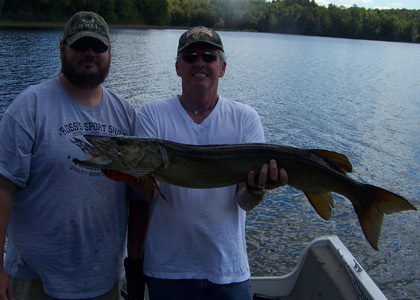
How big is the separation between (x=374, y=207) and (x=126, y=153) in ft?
6.02

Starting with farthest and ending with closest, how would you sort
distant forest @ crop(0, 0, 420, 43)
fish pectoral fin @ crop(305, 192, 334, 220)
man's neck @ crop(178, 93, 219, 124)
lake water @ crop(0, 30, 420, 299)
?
distant forest @ crop(0, 0, 420, 43) → lake water @ crop(0, 30, 420, 299) → fish pectoral fin @ crop(305, 192, 334, 220) → man's neck @ crop(178, 93, 219, 124)

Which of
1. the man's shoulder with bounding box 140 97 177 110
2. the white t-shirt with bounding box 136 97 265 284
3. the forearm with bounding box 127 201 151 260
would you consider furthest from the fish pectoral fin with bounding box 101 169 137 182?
the man's shoulder with bounding box 140 97 177 110

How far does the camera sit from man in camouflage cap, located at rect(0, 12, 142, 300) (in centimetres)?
246

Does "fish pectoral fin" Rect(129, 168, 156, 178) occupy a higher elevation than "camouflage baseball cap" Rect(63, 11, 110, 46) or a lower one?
lower

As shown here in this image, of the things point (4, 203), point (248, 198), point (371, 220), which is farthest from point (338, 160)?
point (4, 203)

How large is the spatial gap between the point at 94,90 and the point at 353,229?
7.21 meters

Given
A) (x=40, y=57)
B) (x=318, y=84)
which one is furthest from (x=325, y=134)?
(x=40, y=57)

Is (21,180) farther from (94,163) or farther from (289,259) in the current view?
(289,259)

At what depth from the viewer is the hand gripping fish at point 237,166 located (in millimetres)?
2545

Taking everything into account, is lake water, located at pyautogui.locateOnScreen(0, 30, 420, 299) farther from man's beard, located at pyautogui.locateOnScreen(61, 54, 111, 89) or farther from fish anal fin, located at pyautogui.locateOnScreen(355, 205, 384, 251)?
fish anal fin, located at pyautogui.locateOnScreen(355, 205, 384, 251)

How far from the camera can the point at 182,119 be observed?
273 cm

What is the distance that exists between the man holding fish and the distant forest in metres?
83.4

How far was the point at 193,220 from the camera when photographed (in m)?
2.59

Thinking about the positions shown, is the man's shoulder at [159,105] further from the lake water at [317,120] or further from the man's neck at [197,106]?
the lake water at [317,120]
